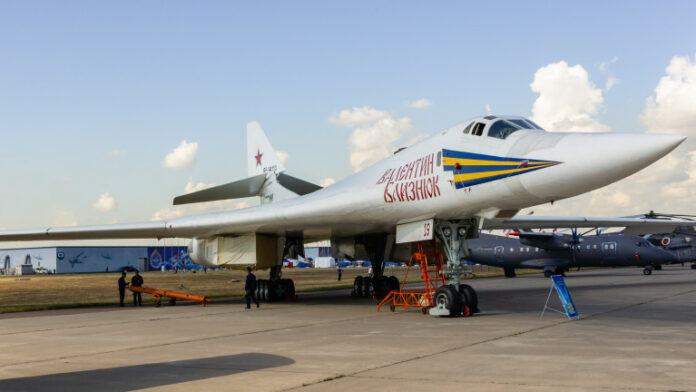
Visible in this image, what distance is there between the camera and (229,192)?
22.5 metres

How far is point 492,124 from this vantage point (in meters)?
12.3

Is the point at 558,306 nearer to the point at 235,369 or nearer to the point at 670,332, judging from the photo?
the point at 670,332

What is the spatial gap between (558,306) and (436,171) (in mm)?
5854

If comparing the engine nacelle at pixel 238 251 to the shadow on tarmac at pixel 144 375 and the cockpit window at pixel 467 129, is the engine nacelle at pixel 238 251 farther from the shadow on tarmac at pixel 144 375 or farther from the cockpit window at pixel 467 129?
the shadow on tarmac at pixel 144 375

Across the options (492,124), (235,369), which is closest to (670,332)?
(492,124)

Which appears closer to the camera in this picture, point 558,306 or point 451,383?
point 451,383

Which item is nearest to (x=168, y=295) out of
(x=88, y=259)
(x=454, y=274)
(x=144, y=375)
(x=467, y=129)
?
(x=454, y=274)

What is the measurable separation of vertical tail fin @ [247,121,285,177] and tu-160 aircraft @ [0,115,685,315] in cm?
110

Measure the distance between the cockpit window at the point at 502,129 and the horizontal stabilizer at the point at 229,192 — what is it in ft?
39.1

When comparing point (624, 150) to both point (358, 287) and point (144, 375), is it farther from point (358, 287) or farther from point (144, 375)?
point (358, 287)

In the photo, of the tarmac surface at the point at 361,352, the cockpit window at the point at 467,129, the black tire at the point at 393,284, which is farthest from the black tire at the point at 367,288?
the cockpit window at the point at 467,129

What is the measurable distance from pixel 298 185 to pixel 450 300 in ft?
34.1

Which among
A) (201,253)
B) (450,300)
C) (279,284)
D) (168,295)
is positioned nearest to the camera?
(450,300)

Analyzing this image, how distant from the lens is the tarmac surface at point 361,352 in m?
6.27
